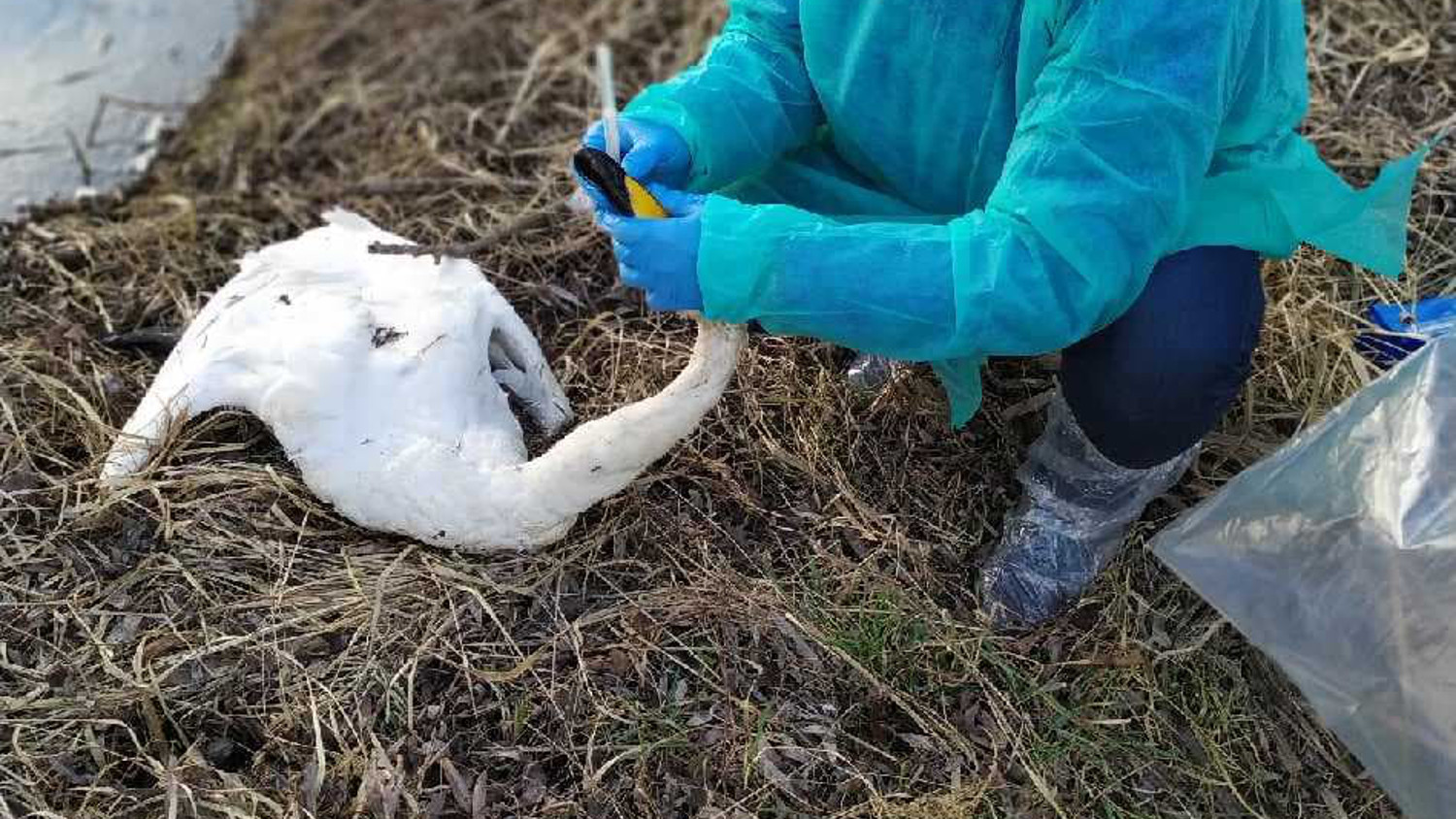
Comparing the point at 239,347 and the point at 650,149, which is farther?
the point at 239,347

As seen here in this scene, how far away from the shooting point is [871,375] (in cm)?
193

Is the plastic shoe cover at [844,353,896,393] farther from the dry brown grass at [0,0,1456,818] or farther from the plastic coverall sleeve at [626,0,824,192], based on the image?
the plastic coverall sleeve at [626,0,824,192]

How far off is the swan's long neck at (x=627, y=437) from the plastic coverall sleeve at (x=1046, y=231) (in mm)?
178

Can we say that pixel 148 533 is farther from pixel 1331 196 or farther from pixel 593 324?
pixel 1331 196

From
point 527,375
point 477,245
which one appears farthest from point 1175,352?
point 477,245

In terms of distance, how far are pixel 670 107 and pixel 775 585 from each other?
2.12ft

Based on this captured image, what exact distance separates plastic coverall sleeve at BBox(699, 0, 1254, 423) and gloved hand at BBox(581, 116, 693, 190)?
20cm

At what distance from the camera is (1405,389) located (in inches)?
60.6

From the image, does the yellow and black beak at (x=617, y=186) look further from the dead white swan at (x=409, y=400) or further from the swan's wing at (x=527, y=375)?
the swan's wing at (x=527, y=375)

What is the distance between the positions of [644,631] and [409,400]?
442mm

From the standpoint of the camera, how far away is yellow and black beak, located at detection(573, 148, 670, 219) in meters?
1.40

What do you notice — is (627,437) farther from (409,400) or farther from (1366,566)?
(1366,566)

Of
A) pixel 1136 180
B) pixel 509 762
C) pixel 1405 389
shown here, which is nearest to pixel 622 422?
pixel 509 762

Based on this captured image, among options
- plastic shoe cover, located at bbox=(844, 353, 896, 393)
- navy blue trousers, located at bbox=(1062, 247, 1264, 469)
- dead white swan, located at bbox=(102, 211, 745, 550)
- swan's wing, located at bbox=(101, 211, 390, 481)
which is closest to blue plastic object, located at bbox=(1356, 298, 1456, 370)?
navy blue trousers, located at bbox=(1062, 247, 1264, 469)
